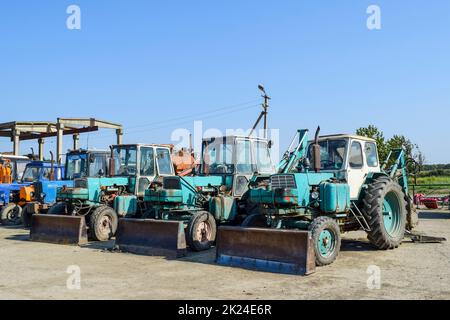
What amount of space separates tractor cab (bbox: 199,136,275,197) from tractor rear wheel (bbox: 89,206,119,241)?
2.50 m

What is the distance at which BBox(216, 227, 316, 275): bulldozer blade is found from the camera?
22.9 ft

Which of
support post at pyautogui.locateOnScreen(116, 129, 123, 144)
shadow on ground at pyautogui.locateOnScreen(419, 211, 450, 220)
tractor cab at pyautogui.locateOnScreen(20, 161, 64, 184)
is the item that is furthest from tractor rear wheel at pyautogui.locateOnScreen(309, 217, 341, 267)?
support post at pyautogui.locateOnScreen(116, 129, 123, 144)

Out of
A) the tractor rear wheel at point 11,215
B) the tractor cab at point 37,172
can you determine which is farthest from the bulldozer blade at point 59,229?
the tractor cab at point 37,172

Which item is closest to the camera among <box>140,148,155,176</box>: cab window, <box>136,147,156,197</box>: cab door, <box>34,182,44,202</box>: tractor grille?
<box>136,147,156,197</box>: cab door

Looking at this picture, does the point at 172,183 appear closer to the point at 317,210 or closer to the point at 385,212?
the point at 317,210

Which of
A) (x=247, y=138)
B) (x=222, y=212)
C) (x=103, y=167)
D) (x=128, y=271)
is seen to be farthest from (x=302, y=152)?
(x=103, y=167)

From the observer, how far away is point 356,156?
30.7 ft

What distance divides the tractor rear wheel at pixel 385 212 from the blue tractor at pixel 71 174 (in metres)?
7.90

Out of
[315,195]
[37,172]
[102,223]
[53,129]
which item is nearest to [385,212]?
[315,195]

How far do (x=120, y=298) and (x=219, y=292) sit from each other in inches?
49.3

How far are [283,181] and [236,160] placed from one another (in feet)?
8.72

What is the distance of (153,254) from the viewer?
9109 millimetres

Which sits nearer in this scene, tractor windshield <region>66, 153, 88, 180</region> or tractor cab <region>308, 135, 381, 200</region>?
tractor cab <region>308, 135, 381, 200</region>

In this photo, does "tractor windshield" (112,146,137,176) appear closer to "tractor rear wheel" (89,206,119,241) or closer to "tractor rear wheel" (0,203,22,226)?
"tractor rear wheel" (89,206,119,241)
